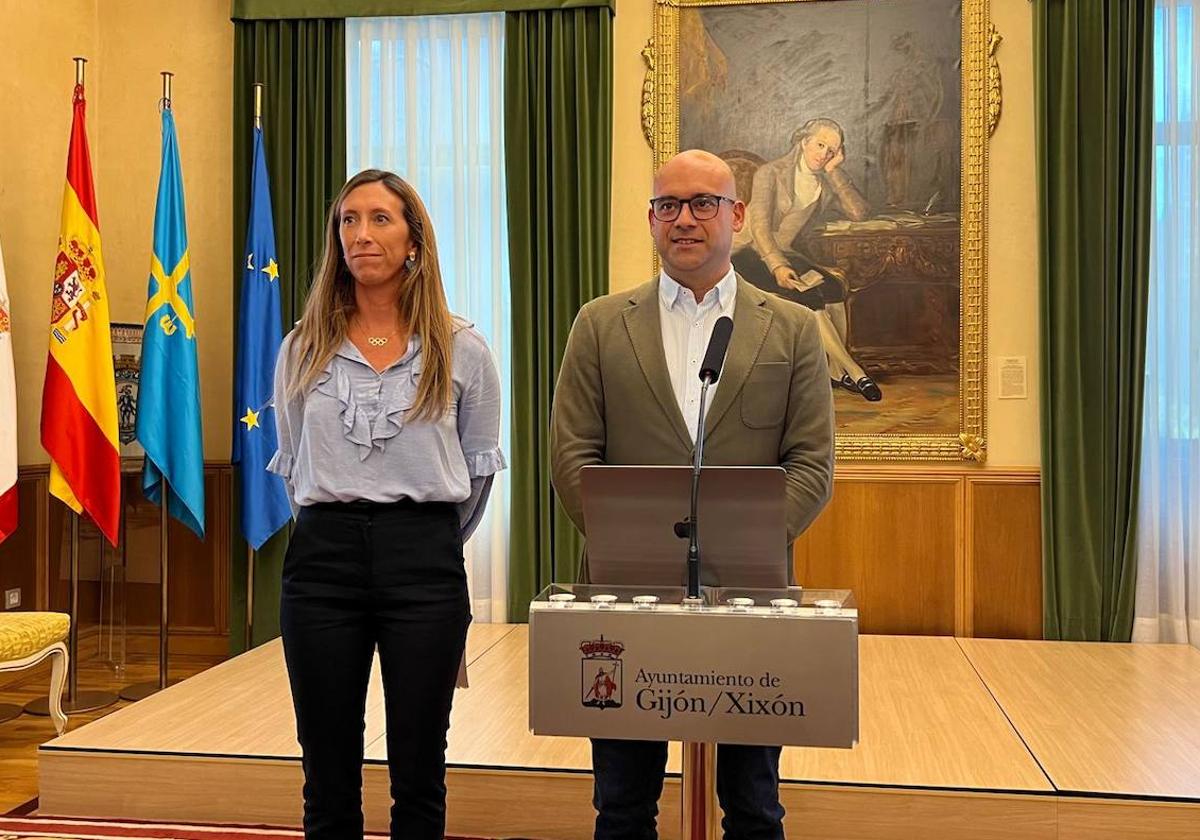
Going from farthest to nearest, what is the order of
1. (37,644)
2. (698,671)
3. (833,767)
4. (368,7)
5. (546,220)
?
(368,7) → (546,220) → (37,644) → (833,767) → (698,671)

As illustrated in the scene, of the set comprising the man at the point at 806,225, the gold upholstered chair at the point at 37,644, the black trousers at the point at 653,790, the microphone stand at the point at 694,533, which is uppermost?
the man at the point at 806,225

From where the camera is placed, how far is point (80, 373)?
495 cm

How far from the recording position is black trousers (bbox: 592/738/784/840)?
224 cm

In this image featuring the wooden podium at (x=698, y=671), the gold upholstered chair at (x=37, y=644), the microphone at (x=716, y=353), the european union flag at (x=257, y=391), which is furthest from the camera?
the european union flag at (x=257, y=391)

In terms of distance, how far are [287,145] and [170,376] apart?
4.64ft

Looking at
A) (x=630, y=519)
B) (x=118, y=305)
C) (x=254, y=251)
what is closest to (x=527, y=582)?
(x=254, y=251)

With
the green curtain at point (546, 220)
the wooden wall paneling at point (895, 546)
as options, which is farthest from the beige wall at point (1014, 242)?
the green curtain at point (546, 220)

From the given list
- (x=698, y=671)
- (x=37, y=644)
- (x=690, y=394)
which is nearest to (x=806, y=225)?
(x=690, y=394)

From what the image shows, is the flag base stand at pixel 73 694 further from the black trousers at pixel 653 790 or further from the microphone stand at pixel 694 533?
the microphone stand at pixel 694 533

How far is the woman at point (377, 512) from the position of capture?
2.28 meters

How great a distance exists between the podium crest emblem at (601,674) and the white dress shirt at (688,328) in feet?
2.49

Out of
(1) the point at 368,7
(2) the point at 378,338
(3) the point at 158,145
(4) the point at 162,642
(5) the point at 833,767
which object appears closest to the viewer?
(2) the point at 378,338

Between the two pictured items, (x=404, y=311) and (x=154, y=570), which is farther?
(x=154, y=570)

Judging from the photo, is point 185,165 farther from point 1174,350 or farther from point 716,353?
point 716,353
